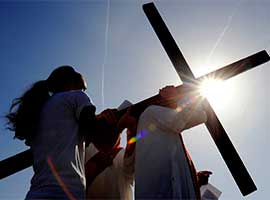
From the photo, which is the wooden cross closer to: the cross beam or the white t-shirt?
the cross beam

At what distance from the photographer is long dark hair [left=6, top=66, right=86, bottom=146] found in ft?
7.50

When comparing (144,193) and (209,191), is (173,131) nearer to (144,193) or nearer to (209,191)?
(144,193)

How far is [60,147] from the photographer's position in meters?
2.10

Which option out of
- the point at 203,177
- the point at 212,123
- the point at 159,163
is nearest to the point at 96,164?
the point at 159,163

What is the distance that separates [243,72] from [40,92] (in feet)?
6.97

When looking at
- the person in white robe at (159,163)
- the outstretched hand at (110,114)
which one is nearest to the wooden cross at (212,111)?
the outstretched hand at (110,114)

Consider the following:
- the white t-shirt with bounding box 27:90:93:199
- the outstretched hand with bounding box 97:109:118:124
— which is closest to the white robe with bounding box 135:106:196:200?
the outstretched hand with bounding box 97:109:118:124

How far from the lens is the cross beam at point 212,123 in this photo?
122 inches

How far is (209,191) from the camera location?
3566 mm

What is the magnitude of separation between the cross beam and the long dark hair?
134 centimetres

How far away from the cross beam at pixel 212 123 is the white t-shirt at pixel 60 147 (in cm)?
147

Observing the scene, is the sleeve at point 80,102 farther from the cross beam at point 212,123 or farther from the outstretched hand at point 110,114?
the cross beam at point 212,123

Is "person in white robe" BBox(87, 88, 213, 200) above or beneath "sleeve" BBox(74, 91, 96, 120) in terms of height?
beneath

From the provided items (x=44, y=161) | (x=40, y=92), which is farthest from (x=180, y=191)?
(x=40, y=92)
